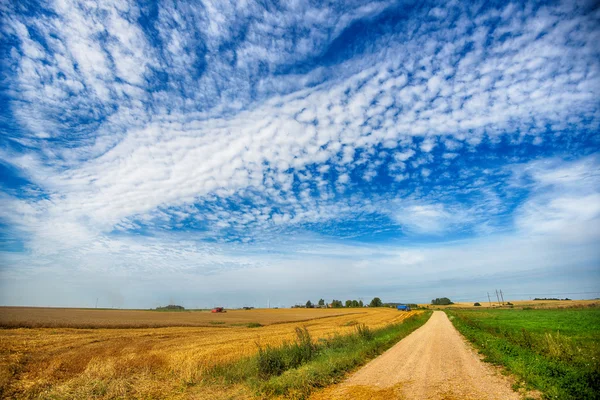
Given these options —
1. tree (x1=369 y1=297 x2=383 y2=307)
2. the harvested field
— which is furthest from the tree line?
the harvested field

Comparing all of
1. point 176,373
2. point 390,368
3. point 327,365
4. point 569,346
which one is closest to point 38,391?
point 176,373

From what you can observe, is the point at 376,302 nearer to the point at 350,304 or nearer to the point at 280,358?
the point at 350,304

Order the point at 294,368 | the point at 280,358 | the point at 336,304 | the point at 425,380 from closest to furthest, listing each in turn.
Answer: the point at 425,380, the point at 294,368, the point at 280,358, the point at 336,304

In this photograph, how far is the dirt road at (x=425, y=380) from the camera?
1020 centimetres

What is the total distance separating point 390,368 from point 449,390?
449 cm

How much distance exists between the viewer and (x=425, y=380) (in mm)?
12125

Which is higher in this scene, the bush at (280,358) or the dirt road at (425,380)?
the bush at (280,358)

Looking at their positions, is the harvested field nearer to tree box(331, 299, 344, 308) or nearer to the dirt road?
the dirt road

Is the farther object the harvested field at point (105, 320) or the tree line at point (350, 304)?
the tree line at point (350, 304)

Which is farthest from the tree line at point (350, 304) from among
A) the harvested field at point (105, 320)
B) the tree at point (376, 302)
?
the harvested field at point (105, 320)

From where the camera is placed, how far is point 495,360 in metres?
15.3

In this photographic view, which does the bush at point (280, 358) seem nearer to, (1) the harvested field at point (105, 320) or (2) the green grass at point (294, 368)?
(2) the green grass at point (294, 368)

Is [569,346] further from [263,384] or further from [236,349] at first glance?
[236,349]

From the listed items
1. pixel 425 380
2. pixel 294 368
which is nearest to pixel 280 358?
pixel 294 368
